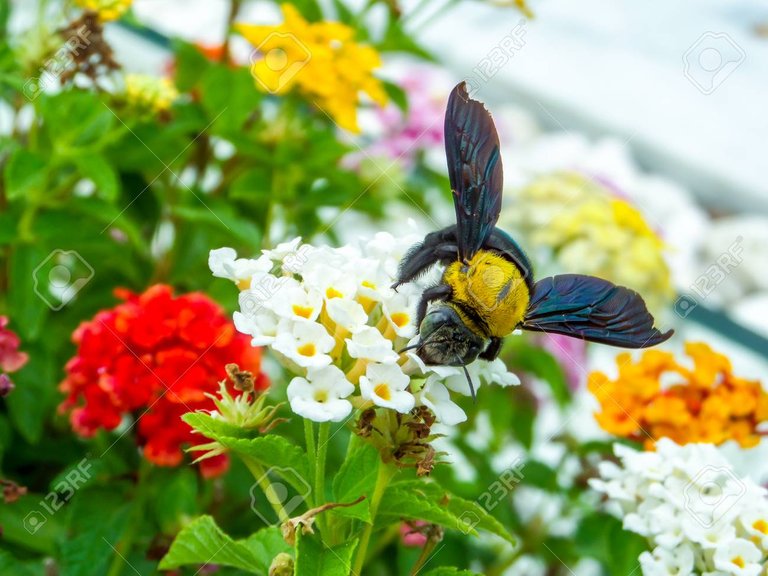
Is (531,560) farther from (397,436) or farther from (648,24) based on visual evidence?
(648,24)

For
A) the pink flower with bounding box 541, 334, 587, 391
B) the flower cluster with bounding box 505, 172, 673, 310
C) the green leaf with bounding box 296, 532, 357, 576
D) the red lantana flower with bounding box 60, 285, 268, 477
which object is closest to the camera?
the green leaf with bounding box 296, 532, 357, 576

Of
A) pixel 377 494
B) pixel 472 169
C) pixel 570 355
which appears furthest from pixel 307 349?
pixel 570 355

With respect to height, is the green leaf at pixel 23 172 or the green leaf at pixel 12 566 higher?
the green leaf at pixel 23 172

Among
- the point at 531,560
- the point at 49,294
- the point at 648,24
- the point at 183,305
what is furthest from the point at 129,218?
the point at 648,24

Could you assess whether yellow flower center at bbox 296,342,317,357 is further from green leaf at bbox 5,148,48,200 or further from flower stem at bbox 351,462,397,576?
green leaf at bbox 5,148,48,200

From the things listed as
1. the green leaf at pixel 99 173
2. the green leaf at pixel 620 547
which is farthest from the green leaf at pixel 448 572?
the green leaf at pixel 99 173

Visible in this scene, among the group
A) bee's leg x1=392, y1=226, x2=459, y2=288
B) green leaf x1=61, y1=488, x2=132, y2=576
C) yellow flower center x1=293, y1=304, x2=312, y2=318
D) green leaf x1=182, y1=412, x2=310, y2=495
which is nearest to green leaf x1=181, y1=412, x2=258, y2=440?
green leaf x1=182, y1=412, x2=310, y2=495

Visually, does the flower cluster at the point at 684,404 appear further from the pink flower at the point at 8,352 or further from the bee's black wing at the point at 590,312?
the pink flower at the point at 8,352
